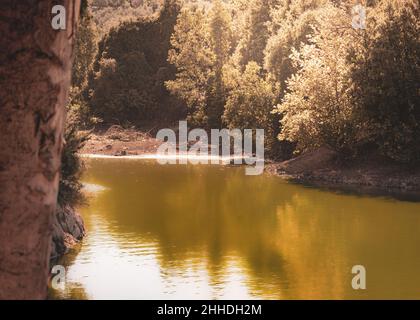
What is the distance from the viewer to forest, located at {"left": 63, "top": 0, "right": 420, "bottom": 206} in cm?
3828

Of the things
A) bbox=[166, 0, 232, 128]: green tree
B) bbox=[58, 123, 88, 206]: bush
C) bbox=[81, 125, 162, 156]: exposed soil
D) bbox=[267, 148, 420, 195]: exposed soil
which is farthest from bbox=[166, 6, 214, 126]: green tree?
bbox=[58, 123, 88, 206]: bush

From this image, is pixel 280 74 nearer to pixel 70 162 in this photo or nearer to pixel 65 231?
pixel 70 162

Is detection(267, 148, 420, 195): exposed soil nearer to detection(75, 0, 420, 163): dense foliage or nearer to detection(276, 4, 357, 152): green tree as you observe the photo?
detection(75, 0, 420, 163): dense foliage

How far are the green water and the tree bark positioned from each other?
14056 millimetres

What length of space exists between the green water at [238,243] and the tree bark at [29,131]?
553 inches

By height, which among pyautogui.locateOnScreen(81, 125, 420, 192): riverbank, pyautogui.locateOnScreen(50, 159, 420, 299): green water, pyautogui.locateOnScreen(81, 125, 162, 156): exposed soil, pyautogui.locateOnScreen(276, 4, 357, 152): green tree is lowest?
pyautogui.locateOnScreen(50, 159, 420, 299): green water

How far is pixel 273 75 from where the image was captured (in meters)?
51.4

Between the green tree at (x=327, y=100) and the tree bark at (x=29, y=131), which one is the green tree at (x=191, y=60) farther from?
the tree bark at (x=29, y=131)

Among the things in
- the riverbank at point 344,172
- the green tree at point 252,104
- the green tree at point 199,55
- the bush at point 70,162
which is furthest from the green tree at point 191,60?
the bush at point 70,162

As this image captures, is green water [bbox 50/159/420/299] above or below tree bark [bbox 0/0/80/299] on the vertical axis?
below

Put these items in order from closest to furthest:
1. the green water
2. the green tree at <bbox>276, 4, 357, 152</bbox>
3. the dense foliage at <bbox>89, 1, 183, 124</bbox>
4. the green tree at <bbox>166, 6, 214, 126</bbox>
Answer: the green water → the green tree at <bbox>276, 4, 357, 152</bbox> → the green tree at <bbox>166, 6, 214, 126</bbox> → the dense foliage at <bbox>89, 1, 183, 124</bbox>

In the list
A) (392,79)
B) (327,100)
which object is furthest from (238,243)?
(327,100)

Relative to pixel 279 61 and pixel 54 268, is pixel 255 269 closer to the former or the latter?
pixel 54 268
